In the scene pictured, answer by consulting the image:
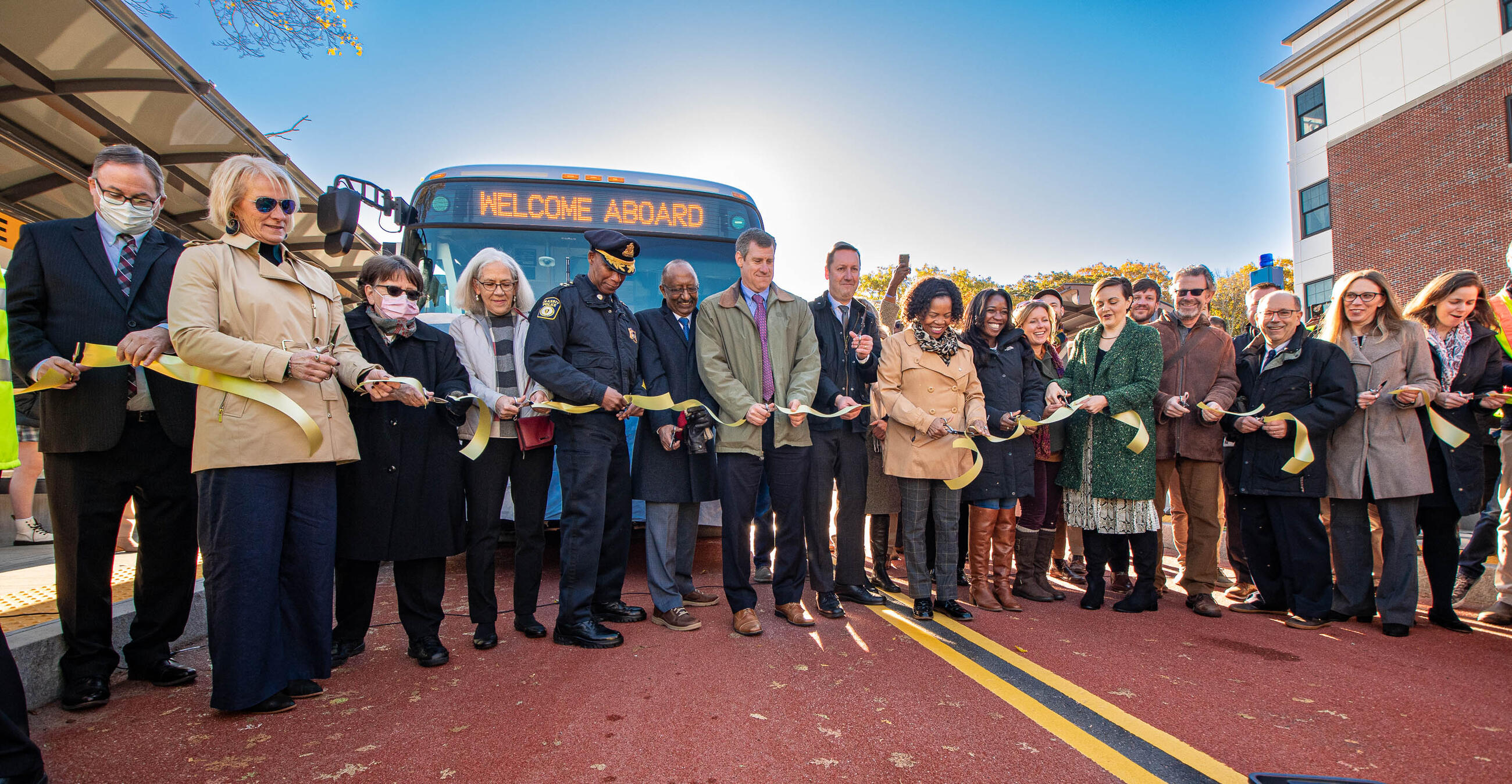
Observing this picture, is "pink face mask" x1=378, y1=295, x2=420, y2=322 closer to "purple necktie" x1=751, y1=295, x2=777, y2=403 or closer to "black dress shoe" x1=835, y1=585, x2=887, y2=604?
"purple necktie" x1=751, y1=295, x2=777, y2=403

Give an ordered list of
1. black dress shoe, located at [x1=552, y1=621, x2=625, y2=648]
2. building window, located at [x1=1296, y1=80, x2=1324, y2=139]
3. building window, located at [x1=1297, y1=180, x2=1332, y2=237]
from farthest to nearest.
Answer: building window, located at [x1=1296, y1=80, x2=1324, y2=139] → building window, located at [x1=1297, y1=180, x2=1332, y2=237] → black dress shoe, located at [x1=552, y1=621, x2=625, y2=648]

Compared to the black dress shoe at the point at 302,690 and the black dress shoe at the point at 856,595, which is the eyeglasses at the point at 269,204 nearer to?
the black dress shoe at the point at 302,690

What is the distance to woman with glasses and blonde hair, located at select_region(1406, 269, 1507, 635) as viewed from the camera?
A: 424 centimetres

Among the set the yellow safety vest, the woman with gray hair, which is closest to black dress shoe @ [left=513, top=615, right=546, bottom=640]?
the woman with gray hair

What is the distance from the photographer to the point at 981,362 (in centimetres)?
492

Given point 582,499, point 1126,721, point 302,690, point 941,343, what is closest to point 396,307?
point 582,499

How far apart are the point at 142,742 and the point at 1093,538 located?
495 centimetres

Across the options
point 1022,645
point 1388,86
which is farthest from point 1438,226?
point 1022,645

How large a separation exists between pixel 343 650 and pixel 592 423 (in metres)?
1.62

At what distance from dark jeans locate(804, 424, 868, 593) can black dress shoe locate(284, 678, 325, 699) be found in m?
2.57

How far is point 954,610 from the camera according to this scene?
14.3 ft

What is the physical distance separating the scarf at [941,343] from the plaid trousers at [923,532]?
78 centimetres

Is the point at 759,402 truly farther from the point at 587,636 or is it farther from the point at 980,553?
the point at 980,553

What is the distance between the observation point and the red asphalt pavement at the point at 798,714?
93.8 inches
